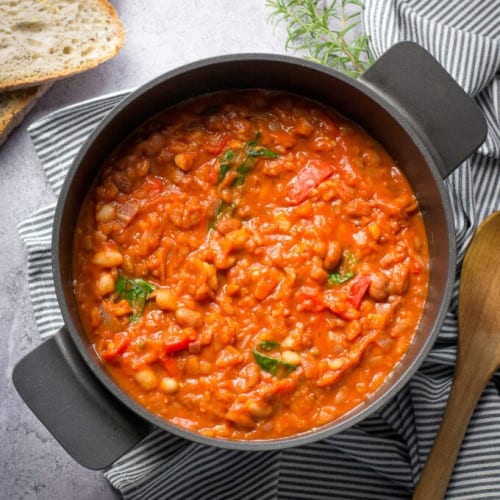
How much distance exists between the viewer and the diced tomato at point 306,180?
3.34 meters

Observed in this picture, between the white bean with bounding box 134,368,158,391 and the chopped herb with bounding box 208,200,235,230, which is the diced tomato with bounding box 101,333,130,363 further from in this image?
the chopped herb with bounding box 208,200,235,230

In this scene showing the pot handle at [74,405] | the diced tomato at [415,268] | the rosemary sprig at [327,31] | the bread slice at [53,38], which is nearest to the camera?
the pot handle at [74,405]

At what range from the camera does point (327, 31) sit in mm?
3850

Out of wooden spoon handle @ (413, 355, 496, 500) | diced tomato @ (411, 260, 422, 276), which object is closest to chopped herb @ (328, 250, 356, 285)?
diced tomato @ (411, 260, 422, 276)

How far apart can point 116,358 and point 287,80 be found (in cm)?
147

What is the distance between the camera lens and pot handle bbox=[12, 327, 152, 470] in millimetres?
2990

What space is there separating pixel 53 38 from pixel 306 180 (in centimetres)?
175

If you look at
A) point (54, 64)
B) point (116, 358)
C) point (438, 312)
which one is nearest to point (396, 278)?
point (438, 312)

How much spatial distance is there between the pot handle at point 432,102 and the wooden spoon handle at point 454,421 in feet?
3.36

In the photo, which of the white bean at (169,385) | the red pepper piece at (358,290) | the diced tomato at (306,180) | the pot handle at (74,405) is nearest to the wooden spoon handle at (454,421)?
the red pepper piece at (358,290)

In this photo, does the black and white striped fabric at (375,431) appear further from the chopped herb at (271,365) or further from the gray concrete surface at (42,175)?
the chopped herb at (271,365)

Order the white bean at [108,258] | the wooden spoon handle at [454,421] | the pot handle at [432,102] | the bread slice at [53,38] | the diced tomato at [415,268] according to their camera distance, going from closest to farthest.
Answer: the pot handle at [432,102], the white bean at [108,258], the diced tomato at [415,268], the wooden spoon handle at [454,421], the bread slice at [53,38]

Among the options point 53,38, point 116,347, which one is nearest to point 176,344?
point 116,347

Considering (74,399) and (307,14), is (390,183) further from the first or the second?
(74,399)
